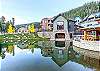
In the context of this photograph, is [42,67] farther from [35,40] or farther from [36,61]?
[35,40]

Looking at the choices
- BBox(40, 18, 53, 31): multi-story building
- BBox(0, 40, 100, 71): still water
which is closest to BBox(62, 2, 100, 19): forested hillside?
BBox(40, 18, 53, 31): multi-story building

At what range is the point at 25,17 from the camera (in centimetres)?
578

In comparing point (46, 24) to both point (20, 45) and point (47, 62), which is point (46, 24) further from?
point (47, 62)

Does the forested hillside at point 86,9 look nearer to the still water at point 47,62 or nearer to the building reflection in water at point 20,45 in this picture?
the still water at point 47,62

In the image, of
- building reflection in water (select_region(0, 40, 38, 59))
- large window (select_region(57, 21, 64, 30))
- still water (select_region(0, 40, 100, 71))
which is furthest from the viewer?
large window (select_region(57, 21, 64, 30))

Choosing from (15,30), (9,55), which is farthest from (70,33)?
(9,55)

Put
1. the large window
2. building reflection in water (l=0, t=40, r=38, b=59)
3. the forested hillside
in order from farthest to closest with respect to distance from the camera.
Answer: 1. the large window
2. building reflection in water (l=0, t=40, r=38, b=59)
3. the forested hillside

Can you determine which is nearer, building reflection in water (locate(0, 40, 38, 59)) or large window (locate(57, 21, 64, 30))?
building reflection in water (locate(0, 40, 38, 59))

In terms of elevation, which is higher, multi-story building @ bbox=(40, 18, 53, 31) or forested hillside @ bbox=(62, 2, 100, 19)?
forested hillside @ bbox=(62, 2, 100, 19)

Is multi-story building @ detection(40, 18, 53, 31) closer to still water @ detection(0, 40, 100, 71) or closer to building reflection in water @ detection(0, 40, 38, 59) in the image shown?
building reflection in water @ detection(0, 40, 38, 59)

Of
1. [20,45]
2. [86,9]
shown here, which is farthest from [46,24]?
[86,9]

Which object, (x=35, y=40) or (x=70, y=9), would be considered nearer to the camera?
(x=70, y=9)

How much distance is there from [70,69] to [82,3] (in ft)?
5.80

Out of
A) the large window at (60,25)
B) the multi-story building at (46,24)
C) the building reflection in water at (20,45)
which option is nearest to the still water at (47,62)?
the building reflection in water at (20,45)
